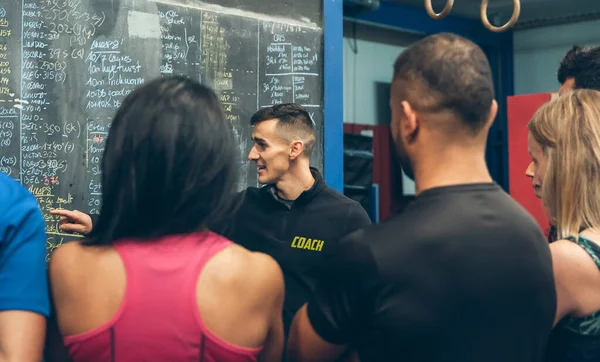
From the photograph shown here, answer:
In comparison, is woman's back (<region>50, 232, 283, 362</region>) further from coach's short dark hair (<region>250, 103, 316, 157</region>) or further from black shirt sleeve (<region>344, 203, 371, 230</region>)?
coach's short dark hair (<region>250, 103, 316, 157</region>)

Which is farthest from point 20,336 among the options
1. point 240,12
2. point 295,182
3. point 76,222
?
point 240,12

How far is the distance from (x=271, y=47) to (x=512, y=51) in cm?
510

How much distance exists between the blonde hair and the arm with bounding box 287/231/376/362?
0.55m

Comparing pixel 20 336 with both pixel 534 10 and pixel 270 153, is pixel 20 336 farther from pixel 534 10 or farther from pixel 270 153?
pixel 534 10

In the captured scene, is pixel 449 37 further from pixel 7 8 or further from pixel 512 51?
pixel 512 51

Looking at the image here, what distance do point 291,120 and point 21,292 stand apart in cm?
208

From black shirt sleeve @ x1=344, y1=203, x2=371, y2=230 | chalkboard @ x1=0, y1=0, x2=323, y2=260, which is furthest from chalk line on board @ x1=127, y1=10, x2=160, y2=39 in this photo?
black shirt sleeve @ x1=344, y1=203, x2=371, y2=230

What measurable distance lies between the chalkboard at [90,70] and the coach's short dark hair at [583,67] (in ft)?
4.76

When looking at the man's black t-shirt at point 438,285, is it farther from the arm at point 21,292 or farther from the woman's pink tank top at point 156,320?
the arm at point 21,292

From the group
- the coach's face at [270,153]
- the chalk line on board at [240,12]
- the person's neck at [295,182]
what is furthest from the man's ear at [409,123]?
the chalk line on board at [240,12]

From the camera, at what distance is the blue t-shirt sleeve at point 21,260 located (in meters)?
1.09

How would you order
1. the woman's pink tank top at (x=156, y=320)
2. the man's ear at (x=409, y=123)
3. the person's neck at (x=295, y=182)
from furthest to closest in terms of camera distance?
1. the person's neck at (x=295, y=182)
2. the man's ear at (x=409, y=123)
3. the woman's pink tank top at (x=156, y=320)

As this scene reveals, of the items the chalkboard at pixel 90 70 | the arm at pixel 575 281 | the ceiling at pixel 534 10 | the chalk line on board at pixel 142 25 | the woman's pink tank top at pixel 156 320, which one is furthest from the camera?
the ceiling at pixel 534 10

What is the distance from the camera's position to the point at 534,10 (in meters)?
7.07
